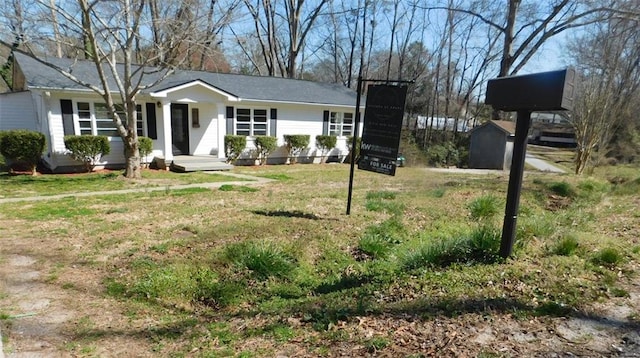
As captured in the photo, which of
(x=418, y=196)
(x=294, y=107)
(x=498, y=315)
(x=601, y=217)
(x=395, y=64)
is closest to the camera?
(x=498, y=315)

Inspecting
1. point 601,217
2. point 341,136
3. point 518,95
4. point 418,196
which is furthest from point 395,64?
point 518,95

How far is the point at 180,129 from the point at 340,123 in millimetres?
7987

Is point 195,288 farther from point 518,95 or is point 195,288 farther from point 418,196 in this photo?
point 418,196

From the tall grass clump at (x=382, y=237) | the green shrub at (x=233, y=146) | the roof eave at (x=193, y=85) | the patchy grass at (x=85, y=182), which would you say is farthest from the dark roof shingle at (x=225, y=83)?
the tall grass clump at (x=382, y=237)

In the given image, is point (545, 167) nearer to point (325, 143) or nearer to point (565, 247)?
point (325, 143)

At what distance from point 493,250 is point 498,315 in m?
1.22

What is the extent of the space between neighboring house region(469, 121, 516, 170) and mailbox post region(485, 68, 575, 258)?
64.4ft

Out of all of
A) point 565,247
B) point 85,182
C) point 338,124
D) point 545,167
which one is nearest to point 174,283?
point 565,247

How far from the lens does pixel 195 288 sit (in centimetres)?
425

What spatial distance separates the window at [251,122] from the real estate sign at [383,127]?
1087 cm

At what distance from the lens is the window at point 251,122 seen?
16516mm

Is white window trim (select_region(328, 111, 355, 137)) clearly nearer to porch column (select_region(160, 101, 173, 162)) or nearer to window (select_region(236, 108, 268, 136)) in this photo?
window (select_region(236, 108, 268, 136))

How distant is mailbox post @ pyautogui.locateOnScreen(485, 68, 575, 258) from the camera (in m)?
3.11

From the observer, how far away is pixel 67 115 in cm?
1240
